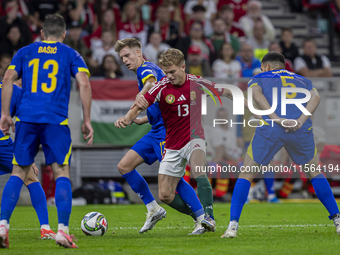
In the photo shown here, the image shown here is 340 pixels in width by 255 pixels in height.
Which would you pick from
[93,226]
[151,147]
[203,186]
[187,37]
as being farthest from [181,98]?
[187,37]

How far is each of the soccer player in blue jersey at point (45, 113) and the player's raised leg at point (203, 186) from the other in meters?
1.41

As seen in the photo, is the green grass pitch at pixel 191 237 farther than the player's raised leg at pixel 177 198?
No

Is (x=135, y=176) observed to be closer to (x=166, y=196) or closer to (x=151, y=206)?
(x=151, y=206)

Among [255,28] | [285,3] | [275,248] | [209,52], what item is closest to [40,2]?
[209,52]

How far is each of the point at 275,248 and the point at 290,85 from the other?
7.08 ft

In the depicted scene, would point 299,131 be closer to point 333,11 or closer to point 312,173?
point 312,173

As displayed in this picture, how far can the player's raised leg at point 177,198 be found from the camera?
6.28 meters

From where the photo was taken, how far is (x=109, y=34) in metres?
14.0

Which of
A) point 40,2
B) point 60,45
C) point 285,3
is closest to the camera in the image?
point 60,45

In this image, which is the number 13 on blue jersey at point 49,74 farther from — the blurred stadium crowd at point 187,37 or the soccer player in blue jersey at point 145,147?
the blurred stadium crowd at point 187,37

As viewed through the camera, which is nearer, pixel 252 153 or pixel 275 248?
pixel 275 248

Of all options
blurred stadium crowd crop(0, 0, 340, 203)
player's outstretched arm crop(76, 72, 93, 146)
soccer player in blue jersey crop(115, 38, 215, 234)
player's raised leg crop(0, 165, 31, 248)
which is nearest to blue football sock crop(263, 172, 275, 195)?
blurred stadium crowd crop(0, 0, 340, 203)

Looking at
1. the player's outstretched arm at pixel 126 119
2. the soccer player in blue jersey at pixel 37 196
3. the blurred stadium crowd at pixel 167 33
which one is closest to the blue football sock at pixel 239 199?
the player's outstretched arm at pixel 126 119

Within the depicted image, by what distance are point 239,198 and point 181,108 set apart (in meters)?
1.25
